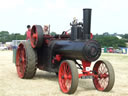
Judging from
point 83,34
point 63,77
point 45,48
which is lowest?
point 63,77

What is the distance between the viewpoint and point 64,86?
641 centimetres

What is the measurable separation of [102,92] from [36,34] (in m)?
2.90

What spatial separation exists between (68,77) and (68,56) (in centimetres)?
91

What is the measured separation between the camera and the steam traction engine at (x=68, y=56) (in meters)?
6.25

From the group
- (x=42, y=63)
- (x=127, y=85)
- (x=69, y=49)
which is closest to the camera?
(x=69, y=49)

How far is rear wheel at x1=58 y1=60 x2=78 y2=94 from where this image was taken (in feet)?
19.2

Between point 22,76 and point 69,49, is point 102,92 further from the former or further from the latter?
point 22,76

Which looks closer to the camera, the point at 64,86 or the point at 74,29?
the point at 64,86

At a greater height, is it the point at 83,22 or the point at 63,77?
the point at 83,22

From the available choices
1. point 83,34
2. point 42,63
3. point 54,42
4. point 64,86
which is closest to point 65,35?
point 54,42

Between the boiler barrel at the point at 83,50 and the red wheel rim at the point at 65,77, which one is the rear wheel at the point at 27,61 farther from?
the red wheel rim at the point at 65,77

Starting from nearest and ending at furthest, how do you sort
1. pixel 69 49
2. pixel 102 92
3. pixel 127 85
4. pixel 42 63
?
pixel 102 92
pixel 69 49
pixel 127 85
pixel 42 63

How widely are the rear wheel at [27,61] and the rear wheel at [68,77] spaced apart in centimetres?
174

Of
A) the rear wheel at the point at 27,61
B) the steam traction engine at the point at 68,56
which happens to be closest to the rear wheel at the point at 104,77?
the steam traction engine at the point at 68,56
